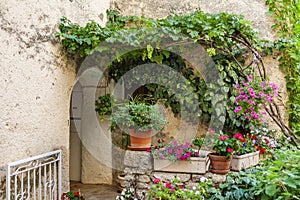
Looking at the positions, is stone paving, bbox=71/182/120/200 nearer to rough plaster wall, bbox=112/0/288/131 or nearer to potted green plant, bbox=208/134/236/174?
rough plaster wall, bbox=112/0/288/131

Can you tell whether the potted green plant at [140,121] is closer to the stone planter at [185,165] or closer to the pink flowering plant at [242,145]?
the stone planter at [185,165]

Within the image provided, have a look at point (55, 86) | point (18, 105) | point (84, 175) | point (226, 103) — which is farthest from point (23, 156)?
point (226, 103)

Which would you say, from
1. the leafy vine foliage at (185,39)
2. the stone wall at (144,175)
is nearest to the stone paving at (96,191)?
the stone wall at (144,175)

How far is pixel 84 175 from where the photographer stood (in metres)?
4.91

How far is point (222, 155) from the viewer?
334 cm

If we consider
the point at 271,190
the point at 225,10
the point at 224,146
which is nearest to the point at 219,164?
the point at 224,146

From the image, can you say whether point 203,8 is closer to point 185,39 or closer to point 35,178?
point 185,39

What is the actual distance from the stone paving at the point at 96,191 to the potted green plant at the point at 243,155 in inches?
69.0

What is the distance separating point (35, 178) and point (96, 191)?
1476 mm

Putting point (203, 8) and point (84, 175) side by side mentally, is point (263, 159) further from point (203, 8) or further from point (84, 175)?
point (84, 175)

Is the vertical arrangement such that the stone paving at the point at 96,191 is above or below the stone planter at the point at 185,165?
below

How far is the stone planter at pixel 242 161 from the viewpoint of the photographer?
136 inches

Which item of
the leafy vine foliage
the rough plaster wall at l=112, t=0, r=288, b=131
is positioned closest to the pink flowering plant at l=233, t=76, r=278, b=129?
the leafy vine foliage

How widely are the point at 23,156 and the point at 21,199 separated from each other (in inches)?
15.6
